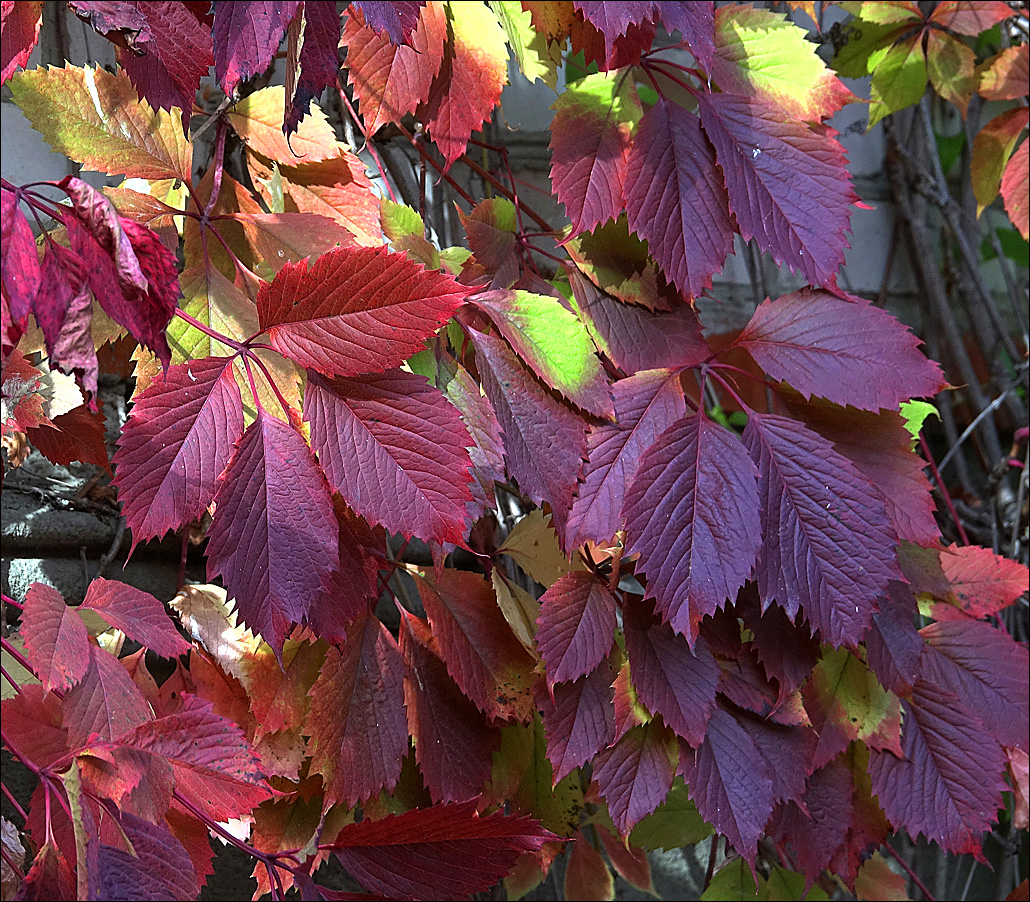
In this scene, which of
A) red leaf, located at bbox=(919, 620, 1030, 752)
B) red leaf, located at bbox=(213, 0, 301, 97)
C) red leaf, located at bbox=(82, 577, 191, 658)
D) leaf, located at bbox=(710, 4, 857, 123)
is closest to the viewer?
red leaf, located at bbox=(213, 0, 301, 97)

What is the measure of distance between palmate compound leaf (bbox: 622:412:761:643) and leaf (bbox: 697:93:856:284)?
16 centimetres

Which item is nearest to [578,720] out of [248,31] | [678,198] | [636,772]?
[636,772]

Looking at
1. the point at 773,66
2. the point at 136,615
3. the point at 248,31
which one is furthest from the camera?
the point at 773,66

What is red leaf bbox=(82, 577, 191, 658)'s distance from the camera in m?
0.58

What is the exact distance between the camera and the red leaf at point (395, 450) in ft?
1.66

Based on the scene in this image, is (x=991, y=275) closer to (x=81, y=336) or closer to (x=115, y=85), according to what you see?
(x=115, y=85)

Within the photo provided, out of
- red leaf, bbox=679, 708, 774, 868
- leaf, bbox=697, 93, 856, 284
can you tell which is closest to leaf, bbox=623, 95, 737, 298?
leaf, bbox=697, 93, 856, 284

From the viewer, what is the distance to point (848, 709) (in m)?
0.76

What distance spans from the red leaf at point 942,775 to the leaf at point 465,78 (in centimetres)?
63

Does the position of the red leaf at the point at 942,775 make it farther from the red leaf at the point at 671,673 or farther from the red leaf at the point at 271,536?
the red leaf at the point at 271,536

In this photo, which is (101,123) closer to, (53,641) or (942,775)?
(53,641)

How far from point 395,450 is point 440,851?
229mm

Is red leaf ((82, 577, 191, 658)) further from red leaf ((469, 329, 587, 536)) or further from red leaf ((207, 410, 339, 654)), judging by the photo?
red leaf ((469, 329, 587, 536))

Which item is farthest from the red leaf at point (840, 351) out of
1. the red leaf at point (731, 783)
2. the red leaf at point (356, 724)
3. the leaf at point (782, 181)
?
the red leaf at point (356, 724)
